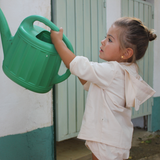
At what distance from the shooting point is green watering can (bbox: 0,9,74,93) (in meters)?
1.02

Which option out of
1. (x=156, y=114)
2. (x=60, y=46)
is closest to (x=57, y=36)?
(x=60, y=46)

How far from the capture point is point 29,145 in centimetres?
180

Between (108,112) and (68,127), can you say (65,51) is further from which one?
(68,127)

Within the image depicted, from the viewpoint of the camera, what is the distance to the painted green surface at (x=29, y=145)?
165 cm

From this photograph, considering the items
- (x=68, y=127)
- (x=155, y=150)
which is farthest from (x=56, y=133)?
(x=155, y=150)

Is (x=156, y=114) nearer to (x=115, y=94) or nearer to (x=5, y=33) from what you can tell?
(x=115, y=94)

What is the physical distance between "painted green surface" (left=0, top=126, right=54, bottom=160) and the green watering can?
811 millimetres

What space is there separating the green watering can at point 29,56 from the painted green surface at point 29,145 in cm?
81

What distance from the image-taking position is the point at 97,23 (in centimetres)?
239

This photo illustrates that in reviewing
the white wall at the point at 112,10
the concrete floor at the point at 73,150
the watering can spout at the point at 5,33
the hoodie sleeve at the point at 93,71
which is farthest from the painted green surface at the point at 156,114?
the watering can spout at the point at 5,33

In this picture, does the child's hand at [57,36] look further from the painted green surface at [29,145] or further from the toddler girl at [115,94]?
the painted green surface at [29,145]

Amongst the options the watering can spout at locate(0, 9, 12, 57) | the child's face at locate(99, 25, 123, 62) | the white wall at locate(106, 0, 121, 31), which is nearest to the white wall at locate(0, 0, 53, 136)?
the watering can spout at locate(0, 9, 12, 57)

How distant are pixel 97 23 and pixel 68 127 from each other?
125 centimetres

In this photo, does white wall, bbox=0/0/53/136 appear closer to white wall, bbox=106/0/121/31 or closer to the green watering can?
the green watering can
